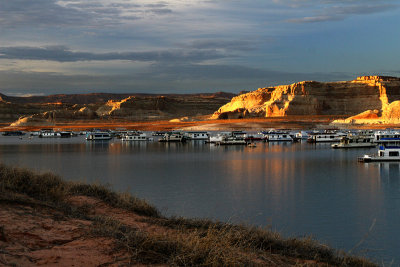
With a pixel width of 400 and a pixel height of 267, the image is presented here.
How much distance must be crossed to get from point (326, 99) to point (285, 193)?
450 feet

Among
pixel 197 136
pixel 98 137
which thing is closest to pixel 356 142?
pixel 197 136

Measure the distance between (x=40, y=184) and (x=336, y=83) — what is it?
6222 inches

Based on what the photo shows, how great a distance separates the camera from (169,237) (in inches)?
350

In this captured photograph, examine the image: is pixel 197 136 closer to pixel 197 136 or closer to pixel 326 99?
pixel 197 136

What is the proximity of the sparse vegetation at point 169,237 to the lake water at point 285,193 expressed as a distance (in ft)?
11.4

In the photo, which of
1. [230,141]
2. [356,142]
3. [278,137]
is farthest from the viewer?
[278,137]

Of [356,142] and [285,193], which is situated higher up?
[356,142]

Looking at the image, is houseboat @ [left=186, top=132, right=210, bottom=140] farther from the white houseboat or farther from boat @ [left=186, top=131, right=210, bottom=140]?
the white houseboat

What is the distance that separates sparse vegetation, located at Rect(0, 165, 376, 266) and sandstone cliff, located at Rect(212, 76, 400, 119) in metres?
135

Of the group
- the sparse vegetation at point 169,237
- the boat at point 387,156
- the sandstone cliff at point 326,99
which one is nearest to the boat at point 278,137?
the boat at point 387,156

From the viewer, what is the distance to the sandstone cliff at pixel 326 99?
15075cm

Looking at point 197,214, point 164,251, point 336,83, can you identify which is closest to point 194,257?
point 164,251

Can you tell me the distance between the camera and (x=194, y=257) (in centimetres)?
800

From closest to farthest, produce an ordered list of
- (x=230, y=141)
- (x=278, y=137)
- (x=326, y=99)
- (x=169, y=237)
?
(x=169, y=237), (x=230, y=141), (x=278, y=137), (x=326, y=99)
